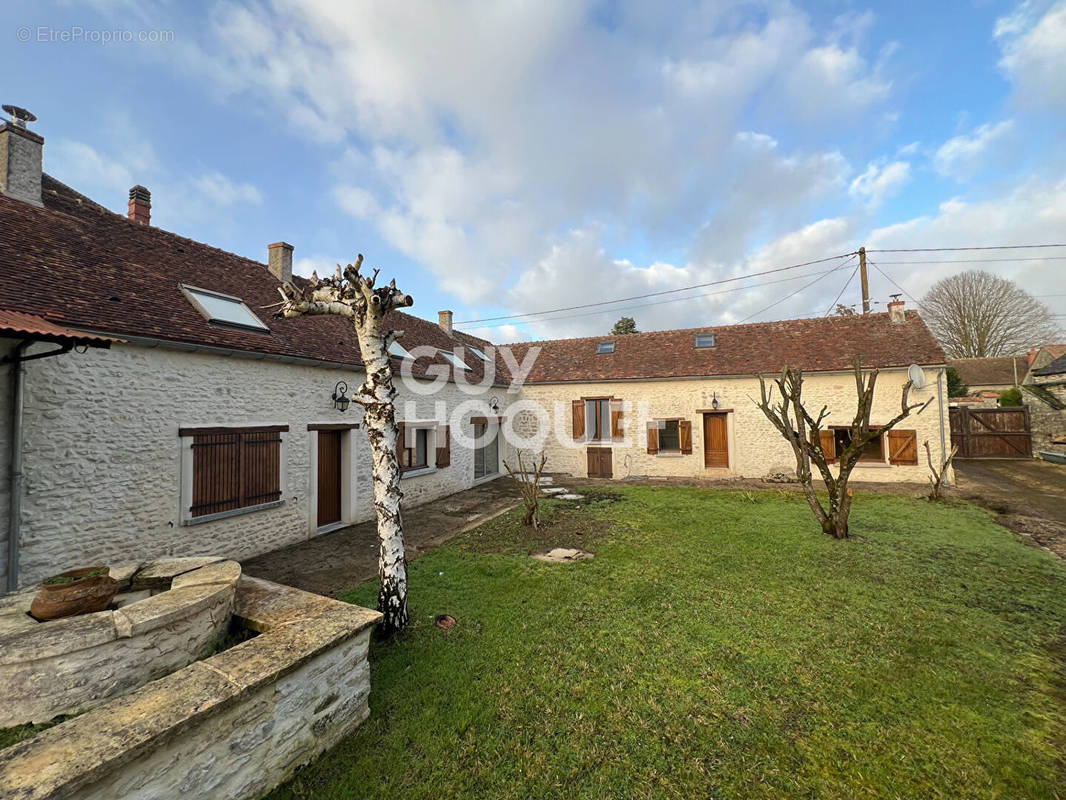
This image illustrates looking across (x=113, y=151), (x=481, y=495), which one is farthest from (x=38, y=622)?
(x=481, y=495)

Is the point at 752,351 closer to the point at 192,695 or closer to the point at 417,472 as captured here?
the point at 417,472

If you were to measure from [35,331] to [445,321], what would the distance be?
12.3 metres

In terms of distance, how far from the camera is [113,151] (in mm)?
6223

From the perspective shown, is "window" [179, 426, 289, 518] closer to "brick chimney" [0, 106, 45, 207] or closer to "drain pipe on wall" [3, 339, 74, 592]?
"drain pipe on wall" [3, 339, 74, 592]

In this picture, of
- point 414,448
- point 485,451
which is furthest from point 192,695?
point 485,451

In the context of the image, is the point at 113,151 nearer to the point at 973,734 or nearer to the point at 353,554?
the point at 353,554

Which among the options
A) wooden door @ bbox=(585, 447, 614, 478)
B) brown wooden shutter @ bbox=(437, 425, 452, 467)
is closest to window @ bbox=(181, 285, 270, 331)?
brown wooden shutter @ bbox=(437, 425, 452, 467)

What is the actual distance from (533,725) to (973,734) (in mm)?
3170

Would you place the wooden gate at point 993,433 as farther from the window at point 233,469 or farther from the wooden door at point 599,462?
the window at point 233,469

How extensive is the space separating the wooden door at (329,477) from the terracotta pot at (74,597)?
17.2 ft

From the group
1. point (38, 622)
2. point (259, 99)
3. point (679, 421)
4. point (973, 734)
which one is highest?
point (259, 99)

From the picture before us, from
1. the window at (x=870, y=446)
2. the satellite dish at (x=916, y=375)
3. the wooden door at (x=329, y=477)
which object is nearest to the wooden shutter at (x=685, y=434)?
the window at (x=870, y=446)

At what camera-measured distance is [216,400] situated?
6.24m

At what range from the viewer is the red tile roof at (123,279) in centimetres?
505
